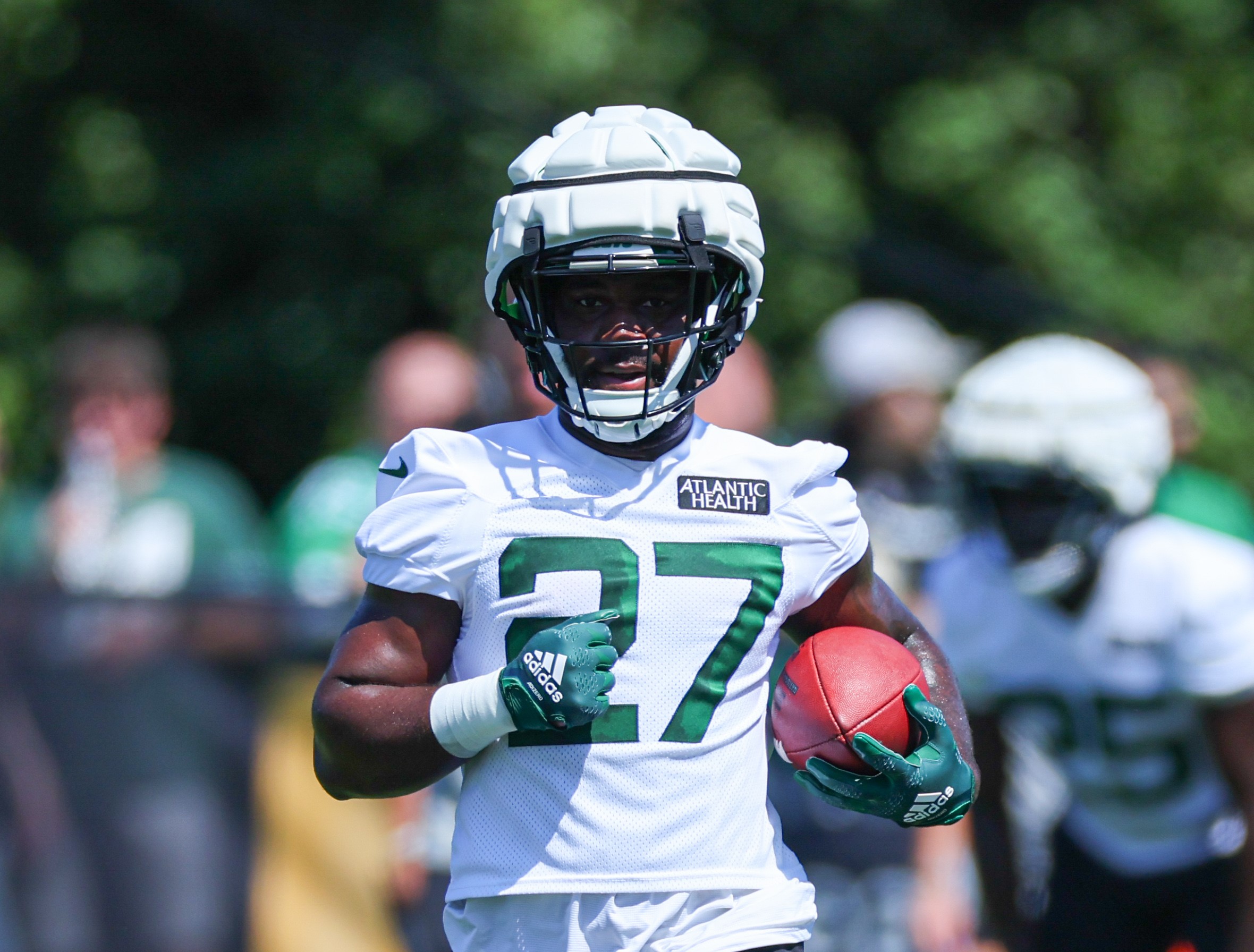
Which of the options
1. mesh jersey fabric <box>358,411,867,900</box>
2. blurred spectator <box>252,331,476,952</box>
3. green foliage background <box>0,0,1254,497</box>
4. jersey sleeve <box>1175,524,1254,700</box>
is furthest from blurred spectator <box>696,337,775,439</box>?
green foliage background <box>0,0,1254,497</box>

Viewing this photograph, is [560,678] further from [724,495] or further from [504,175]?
[504,175]

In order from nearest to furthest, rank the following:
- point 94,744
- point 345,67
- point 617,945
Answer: point 617,945, point 94,744, point 345,67

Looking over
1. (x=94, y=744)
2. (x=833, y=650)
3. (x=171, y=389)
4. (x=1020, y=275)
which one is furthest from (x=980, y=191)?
(x=833, y=650)

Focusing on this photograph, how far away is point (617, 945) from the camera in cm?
243

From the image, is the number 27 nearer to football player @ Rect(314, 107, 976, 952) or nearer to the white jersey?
football player @ Rect(314, 107, 976, 952)

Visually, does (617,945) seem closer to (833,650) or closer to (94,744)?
(833,650)

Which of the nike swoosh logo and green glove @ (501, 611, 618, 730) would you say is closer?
green glove @ (501, 611, 618, 730)

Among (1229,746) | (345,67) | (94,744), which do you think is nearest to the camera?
(1229,746)

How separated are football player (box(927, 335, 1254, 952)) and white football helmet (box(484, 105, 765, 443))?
2010 millimetres

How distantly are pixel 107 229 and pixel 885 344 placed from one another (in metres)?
5.28

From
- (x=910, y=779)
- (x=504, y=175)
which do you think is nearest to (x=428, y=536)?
(x=910, y=779)

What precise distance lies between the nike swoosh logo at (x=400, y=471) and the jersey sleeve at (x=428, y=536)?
1.2 inches

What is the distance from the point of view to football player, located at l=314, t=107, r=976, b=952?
8.02 ft

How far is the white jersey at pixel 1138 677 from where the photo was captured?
4.27 m
